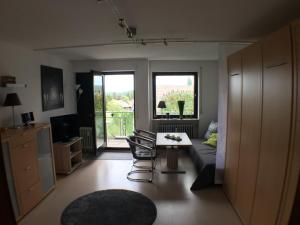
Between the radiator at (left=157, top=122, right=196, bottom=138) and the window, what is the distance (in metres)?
0.30

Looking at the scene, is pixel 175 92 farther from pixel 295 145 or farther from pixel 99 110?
pixel 295 145

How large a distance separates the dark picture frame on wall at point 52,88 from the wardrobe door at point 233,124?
332 cm

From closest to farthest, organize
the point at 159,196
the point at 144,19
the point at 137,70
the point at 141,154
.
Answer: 1. the point at 144,19
2. the point at 159,196
3. the point at 141,154
4. the point at 137,70

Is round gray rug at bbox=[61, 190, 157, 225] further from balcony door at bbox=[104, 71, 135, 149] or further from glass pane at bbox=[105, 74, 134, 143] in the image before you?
glass pane at bbox=[105, 74, 134, 143]

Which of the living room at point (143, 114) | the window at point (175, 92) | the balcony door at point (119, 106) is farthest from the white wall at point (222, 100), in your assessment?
the balcony door at point (119, 106)

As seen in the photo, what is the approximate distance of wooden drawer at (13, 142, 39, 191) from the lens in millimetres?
2582

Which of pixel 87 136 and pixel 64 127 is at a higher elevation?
pixel 64 127

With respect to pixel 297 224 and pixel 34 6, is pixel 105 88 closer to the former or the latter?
pixel 34 6

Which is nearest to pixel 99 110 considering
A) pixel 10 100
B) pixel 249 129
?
pixel 10 100

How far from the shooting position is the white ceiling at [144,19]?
1.78 metres

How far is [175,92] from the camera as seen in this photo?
18.1 feet

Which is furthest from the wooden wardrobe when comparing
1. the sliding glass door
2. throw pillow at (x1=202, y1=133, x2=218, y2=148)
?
the sliding glass door

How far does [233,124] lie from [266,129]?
89 centimetres

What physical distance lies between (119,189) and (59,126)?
1714mm
